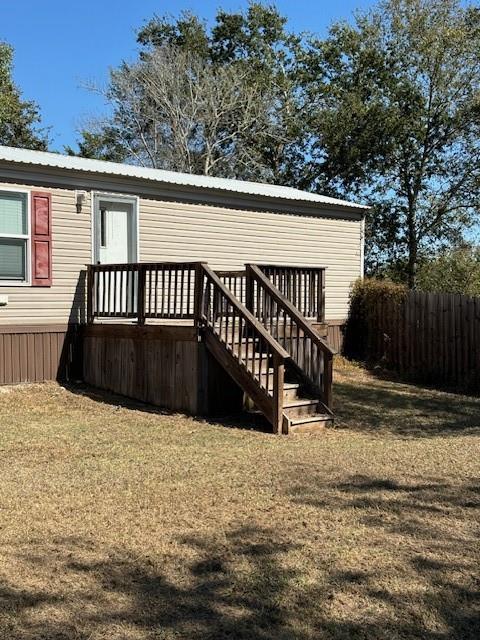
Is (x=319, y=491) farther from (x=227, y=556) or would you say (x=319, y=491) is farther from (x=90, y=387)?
(x=90, y=387)

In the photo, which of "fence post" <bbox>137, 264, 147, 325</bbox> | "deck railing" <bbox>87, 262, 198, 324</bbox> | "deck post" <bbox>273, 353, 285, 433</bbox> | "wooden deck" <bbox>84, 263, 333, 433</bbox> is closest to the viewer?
"deck post" <bbox>273, 353, 285, 433</bbox>

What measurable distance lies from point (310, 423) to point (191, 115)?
68.1 feet

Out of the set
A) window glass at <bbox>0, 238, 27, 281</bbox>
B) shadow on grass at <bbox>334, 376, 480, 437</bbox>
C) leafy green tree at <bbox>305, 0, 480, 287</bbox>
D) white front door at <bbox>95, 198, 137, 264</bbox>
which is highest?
leafy green tree at <bbox>305, 0, 480, 287</bbox>

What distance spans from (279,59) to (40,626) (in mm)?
28791

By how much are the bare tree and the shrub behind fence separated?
1344 cm

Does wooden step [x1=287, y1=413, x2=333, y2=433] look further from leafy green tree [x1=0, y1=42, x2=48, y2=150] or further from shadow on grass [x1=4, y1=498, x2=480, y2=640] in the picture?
leafy green tree [x1=0, y1=42, x2=48, y2=150]

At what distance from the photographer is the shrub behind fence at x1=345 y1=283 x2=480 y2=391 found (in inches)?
493

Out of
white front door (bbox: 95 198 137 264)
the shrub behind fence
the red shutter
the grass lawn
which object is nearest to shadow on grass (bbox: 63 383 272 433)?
the grass lawn

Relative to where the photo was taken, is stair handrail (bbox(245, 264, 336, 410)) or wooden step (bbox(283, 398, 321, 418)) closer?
wooden step (bbox(283, 398, 321, 418))

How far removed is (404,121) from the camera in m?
23.6

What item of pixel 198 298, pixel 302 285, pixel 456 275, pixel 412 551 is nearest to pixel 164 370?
pixel 198 298

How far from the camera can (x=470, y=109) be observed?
23.5 meters

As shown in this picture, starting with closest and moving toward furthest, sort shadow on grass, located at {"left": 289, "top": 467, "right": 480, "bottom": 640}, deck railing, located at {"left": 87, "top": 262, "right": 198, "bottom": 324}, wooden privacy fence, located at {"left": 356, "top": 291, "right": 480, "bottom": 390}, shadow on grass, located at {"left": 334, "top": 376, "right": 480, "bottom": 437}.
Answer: shadow on grass, located at {"left": 289, "top": 467, "right": 480, "bottom": 640} < shadow on grass, located at {"left": 334, "top": 376, "right": 480, "bottom": 437} < deck railing, located at {"left": 87, "top": 262, "right": 198, "bottom": 324} < wooden privacy fence, located at {"left": 356, "top": 291, "right": 480, "bottom": 390}

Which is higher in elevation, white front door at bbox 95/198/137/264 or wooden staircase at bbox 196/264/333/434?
white front door at bbox 95/198/137/264
